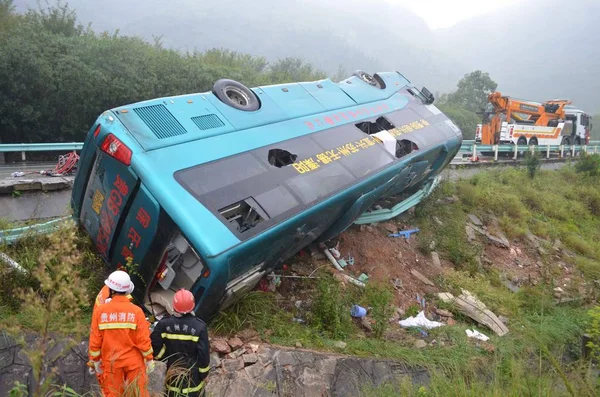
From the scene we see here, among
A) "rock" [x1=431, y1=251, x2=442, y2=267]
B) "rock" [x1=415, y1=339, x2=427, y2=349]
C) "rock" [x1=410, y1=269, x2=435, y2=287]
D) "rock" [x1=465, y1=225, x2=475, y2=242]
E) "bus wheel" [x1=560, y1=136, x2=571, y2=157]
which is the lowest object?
"bus wheel" [x1=560, y1=136, x2=571, y2=157]

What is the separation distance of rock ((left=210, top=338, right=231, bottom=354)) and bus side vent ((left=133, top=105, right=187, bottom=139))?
187 cm

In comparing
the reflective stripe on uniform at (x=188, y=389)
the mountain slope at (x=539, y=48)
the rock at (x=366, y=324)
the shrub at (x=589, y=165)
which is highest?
the reflective stripe on uniform at (x=188, y=389)

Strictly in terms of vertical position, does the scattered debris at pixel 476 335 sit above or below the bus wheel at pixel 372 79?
below

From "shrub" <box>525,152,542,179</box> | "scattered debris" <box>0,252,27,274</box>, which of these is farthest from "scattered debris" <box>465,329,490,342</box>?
"shrub" <box>525,152,542,179</box>

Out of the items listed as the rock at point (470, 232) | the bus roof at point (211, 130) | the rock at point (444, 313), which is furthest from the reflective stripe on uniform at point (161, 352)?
the rock at point (470, 232)

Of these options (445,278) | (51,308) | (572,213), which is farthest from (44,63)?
(572,213)

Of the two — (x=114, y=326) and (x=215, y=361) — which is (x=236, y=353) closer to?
(x=215, y=361)

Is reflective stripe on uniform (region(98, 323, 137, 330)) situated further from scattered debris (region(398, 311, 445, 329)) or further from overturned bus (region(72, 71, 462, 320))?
scattered debris (region(398, 311, 445, 329))

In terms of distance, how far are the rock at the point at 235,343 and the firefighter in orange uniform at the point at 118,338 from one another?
125 cm

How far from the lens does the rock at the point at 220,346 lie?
380 cm

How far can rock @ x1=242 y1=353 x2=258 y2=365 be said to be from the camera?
12.4ft

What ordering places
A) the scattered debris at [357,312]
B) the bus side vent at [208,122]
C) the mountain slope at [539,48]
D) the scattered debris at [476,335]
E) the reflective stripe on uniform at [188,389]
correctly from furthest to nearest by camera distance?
the mountain slope at [539,48]
the scattered debris at [476,335]
the scattered debris at [357,312]
the bus side vent at [208,122]
the reflective stripe on uniform at [188,389]

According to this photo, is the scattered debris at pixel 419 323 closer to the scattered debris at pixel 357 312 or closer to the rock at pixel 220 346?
the scattered debris at pixel 357 312

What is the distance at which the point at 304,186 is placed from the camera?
427 centimetres
